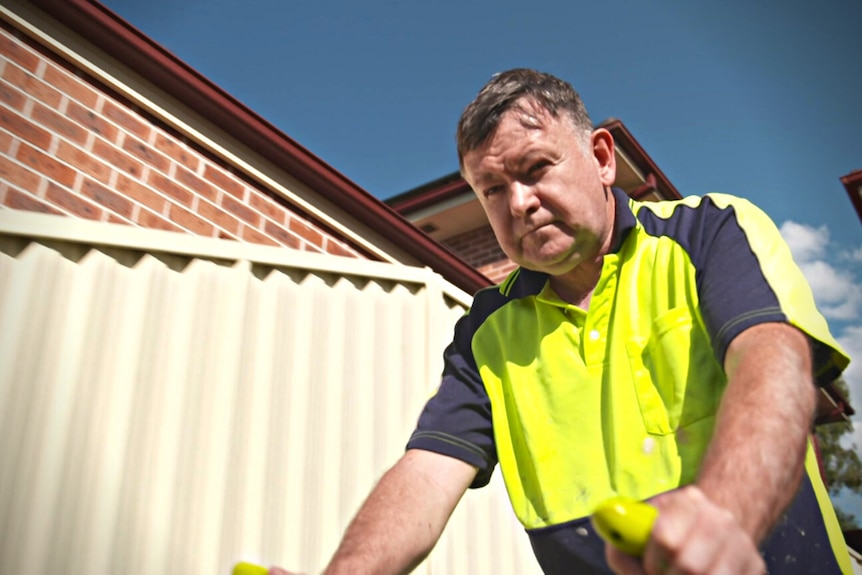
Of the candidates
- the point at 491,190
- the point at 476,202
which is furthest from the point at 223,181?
the point at 476,202

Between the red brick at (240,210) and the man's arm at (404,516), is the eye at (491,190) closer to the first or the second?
the man's arm at (404,516)

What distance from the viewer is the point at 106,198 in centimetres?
307

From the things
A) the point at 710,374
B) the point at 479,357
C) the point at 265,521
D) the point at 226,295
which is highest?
the point at 226,295

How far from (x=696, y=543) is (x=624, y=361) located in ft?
2.73

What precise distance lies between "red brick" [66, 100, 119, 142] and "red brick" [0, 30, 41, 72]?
204 millimetres

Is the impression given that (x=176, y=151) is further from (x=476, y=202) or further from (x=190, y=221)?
(x=476, y=202)

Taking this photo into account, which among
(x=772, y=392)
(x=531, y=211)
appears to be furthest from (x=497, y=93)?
(x=772, y=392)

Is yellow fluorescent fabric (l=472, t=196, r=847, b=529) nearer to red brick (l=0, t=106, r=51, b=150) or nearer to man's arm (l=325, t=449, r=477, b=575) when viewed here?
man's arm (l=325, t=449, r=477, b=575)

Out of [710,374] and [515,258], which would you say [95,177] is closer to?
[515,258]

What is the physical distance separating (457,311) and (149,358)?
1.53 meters

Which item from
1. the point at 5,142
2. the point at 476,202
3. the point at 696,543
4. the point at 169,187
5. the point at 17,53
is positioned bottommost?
the point at 696,543

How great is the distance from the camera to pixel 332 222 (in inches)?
169

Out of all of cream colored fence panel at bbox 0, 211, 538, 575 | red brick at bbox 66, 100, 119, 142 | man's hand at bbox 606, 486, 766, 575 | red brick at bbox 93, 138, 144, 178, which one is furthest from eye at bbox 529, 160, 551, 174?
red brick at bbox 66, 100, 119, 142

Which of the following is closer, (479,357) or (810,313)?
(810,313)
